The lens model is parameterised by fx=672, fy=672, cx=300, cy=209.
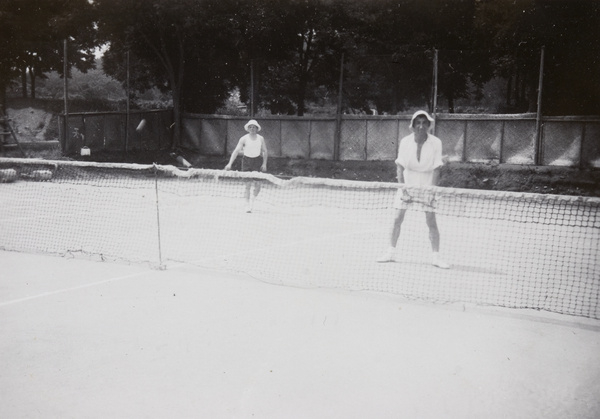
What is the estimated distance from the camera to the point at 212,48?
82.9ft

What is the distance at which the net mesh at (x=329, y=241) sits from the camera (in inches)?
282

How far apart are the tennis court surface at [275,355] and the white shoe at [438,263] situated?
5.39 ft

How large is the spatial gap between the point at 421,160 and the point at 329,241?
240 cm

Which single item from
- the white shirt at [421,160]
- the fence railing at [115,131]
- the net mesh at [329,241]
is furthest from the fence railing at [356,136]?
the white shirt at [421,160]

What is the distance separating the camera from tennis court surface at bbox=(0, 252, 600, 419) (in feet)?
13.3

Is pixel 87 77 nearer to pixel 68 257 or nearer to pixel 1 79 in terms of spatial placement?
pixel 1 79

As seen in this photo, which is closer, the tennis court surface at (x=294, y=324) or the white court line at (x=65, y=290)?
the tennis court surface at (x=294, y=324)

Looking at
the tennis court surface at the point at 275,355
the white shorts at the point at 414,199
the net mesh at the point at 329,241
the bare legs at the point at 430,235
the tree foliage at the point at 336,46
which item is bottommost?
the tennis court surface at the point at 275,355

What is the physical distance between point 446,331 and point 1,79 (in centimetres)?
3359

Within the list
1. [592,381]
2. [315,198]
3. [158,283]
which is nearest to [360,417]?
[592,381]

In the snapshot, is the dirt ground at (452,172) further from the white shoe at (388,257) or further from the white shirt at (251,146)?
the white shoe at (388,257)

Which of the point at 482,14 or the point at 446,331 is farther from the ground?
the point at 482,14

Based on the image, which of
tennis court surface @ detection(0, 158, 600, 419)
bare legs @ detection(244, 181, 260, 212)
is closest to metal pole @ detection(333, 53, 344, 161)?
bare legs @ detection(244, 181, 260, 212)

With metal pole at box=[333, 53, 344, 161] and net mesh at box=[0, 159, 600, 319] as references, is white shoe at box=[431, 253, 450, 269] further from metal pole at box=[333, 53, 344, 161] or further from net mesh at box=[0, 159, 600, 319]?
metal pole at box=[333, 53, 344, 161]
